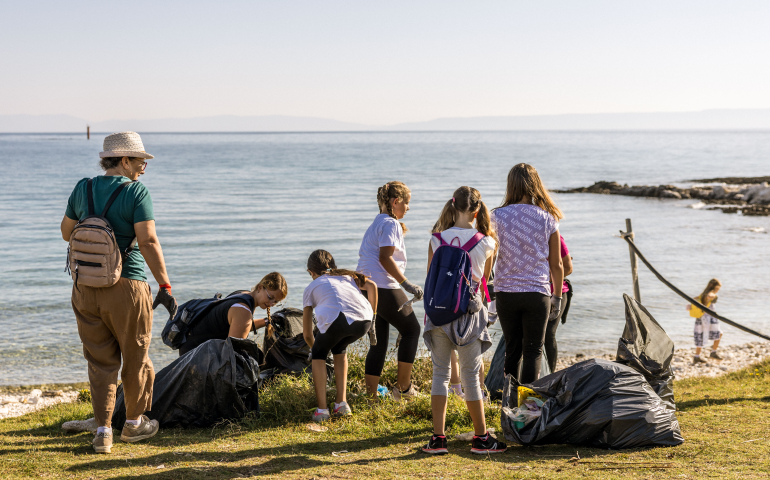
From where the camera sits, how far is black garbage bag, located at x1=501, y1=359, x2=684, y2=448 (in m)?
3.88

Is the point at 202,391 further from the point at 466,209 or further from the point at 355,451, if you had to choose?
the point at 466,209

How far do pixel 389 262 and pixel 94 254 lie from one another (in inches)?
79.9

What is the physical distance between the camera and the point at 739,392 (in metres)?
5.57

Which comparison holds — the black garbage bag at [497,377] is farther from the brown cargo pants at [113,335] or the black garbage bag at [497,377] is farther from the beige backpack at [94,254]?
the beige backpack at [94,254]

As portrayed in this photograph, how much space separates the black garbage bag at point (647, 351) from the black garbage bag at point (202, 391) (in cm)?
281

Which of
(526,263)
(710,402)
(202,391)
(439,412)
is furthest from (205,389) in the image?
(710,402)

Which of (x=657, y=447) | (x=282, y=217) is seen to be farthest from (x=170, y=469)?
(x=282, y=217)

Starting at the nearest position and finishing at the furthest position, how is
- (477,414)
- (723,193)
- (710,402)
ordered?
(477,414) < (710,402) < (723,193)

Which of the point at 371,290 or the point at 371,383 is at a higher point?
the point at 371,290

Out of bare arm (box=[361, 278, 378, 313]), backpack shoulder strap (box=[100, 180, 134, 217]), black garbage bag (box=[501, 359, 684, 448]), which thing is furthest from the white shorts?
backpack shoulder strap (box=[100, 180, 134, 217])

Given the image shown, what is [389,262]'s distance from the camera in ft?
15.5

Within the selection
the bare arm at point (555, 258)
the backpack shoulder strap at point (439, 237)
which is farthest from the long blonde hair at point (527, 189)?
the backpack shoulder strap at point (439, 237)

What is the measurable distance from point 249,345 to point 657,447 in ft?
9.36

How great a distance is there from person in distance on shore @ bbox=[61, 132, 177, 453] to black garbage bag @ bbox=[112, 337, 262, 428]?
556mm
